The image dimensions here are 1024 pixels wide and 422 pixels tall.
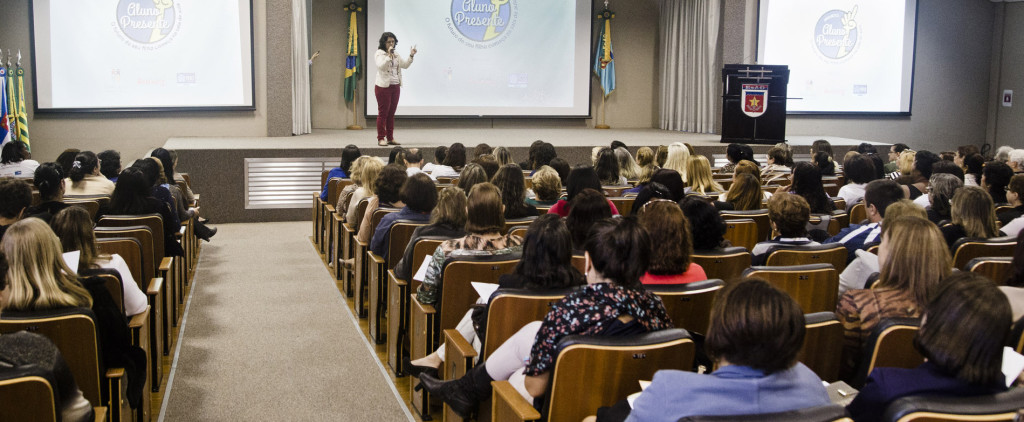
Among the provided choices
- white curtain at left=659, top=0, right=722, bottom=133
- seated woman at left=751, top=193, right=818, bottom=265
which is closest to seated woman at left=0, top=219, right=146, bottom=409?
seated woman at left=751, top=193, right=818, bottom=265

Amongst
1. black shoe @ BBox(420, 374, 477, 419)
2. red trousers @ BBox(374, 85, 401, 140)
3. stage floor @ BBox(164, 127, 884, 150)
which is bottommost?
black shoe @ BBox(420, 374, 477, 419)

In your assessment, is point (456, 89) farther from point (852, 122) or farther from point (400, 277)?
point (400, 277)

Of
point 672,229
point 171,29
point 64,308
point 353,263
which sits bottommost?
point 353,263

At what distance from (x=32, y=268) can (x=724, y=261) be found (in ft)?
8.16

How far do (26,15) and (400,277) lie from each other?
7.87 m

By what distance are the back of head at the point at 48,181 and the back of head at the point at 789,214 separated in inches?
136

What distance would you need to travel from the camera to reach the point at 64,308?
2770 mm

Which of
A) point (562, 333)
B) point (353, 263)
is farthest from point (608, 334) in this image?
point (353, 263)

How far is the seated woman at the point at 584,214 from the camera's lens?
11.6ft

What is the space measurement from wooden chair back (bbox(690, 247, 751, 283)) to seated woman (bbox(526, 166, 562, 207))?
161 centimetres

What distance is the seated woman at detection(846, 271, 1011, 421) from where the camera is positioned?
1849mm

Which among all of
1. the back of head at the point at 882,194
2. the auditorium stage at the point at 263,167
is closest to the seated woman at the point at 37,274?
the back of head at the point at 882,194

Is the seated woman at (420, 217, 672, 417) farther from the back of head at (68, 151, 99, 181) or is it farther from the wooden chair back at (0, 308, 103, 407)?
the back of head at (68, 151, 99, 181)

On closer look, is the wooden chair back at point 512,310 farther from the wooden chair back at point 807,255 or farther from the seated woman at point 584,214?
the wooden chair back at point 807,255
